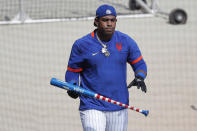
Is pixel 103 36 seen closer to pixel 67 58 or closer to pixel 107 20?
pixel 107 20

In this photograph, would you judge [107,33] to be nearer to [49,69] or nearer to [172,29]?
[49,69]

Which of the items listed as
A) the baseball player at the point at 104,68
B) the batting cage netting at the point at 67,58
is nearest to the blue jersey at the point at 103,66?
the baseball player at the point at 104,68

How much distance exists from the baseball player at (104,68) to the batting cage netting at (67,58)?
2.49 m

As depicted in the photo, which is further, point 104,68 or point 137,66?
point 137,66

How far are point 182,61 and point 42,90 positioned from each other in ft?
12.4

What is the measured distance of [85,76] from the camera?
16.7ft

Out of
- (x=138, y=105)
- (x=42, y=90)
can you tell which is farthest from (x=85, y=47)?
(x=42, y=90)

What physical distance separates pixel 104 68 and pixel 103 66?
0.08 ft

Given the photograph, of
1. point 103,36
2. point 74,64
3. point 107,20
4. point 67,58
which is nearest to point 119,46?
point 103,36

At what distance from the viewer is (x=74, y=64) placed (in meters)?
5.09

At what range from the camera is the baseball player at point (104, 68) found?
16.2 feet

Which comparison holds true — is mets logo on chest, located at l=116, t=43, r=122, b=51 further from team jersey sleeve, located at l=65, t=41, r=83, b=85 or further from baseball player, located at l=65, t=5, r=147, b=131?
team jersey sleeve, located at l=65, t=41, r=83, b=85

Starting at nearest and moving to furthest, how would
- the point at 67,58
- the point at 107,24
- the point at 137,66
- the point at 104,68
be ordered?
the point at 107,24
the point at 104,68
the point at 137,66
the point at 67,58

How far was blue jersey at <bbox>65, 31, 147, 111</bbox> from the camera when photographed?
16.3ft
